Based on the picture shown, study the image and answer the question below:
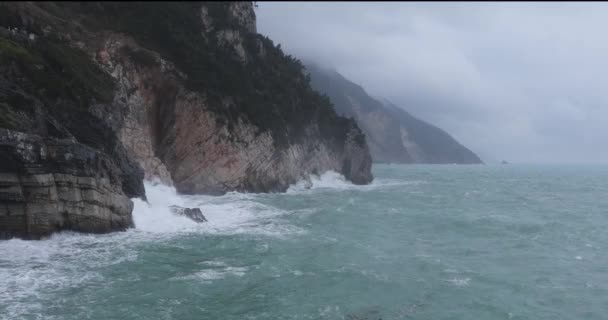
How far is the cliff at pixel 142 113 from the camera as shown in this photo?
20.2m

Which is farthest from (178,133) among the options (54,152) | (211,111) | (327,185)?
(327,185)

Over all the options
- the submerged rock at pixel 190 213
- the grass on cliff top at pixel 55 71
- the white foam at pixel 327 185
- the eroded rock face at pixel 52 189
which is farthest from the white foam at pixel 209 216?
the white foam at pixel 327 185

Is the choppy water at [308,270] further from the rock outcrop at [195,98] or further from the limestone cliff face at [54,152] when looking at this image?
the rock outcrop at [195,98]

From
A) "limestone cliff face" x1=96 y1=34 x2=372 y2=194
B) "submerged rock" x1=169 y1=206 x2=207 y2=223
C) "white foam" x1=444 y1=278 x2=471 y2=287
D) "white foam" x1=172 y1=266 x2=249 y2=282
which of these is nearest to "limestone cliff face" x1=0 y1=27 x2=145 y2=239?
"submerged rock" x1=169 y1=206 x2=207 y2=223

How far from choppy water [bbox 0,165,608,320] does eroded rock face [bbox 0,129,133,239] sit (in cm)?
77

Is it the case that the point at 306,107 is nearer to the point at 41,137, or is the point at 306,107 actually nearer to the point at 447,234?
the point at 447,234

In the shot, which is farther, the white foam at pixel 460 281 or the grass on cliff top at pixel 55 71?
the grass on cliff top at pixel 55 71

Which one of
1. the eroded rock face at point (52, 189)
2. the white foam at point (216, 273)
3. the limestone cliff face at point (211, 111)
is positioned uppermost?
the limestone cliff face at point (211, 111)

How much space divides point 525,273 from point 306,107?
48844mm

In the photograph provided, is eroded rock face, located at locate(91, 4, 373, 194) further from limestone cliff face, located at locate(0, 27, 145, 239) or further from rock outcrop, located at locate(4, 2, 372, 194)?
limestone cliff face, located at locate(0, 27, 145, 239)

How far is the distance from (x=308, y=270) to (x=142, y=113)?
22837mm

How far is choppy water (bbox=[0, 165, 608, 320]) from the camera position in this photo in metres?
14.1

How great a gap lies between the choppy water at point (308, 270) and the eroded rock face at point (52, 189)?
0.77 meters

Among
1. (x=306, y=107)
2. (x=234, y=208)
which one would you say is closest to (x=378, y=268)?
(x=234, y=208)
